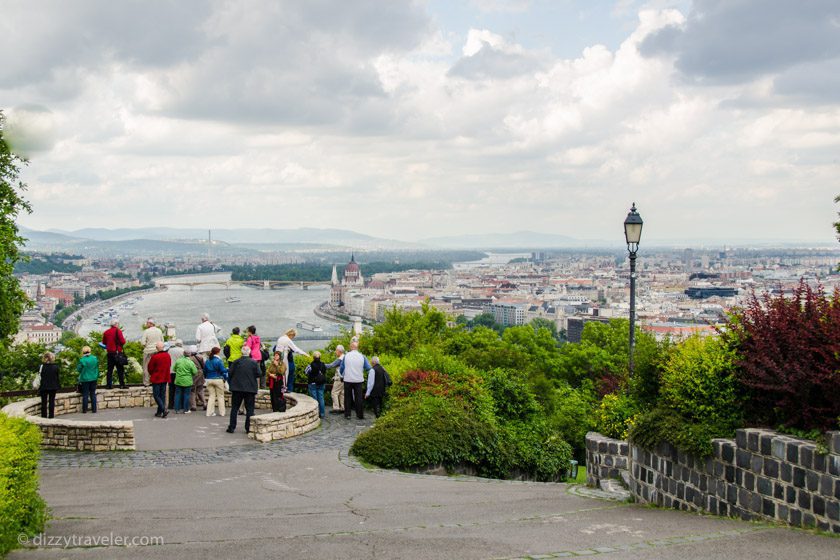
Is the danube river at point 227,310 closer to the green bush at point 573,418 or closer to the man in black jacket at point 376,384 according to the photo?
the green bush at point 573,418

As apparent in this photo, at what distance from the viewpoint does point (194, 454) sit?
10.8 m

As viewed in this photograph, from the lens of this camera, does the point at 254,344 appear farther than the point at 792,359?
Yes

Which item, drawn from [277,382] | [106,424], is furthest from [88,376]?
[277,382]

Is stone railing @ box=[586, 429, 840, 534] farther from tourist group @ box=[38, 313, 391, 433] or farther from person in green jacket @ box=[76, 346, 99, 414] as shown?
person in green jacket @ box=[76, 346, 99, 414]

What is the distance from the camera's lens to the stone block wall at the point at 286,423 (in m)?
11.6

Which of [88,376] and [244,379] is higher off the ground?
[244,379]

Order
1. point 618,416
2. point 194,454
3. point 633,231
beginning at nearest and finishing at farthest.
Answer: point 618,416 → point 194,454 → point 633,231

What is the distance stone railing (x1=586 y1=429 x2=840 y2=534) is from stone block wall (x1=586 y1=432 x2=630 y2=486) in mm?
1177

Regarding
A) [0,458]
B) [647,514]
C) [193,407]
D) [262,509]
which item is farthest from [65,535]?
[193,407]

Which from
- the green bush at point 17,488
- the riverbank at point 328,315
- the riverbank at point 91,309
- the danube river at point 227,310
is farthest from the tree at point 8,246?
the riverbank at point 328,315

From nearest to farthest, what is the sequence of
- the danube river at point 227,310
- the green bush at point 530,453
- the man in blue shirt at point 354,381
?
the green bush at point 530,453 < the man in blue shirt at point 354,381 < the danube river at point 227,310

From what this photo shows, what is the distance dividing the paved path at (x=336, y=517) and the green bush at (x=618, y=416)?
43.1 inches

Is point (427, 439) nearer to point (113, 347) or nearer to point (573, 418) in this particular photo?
point (113, 347)

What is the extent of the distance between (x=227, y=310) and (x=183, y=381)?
115m
